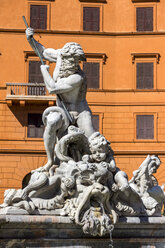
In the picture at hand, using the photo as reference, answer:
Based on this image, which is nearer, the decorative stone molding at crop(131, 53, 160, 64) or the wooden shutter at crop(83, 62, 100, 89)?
the decorative stone molding at crop(131, 53, 160, 64)

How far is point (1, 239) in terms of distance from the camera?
24.8 feet

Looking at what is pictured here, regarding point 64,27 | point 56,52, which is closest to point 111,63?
point 64,27

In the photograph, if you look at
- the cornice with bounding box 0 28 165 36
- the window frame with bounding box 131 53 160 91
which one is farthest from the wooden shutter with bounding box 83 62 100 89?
the window frame with bounding box 131 53 160 91

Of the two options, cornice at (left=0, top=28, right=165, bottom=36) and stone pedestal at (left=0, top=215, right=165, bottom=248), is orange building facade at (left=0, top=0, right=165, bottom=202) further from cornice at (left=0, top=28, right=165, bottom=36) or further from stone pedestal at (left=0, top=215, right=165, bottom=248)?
stone pedestal at (left=0, top=215, right=165, bottom=248)

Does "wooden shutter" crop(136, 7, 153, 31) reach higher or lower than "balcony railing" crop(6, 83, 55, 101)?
higher

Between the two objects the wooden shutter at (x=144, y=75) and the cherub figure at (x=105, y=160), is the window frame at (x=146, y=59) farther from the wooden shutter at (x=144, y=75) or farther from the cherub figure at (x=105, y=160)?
the cherub figure at (x=105, y=160)

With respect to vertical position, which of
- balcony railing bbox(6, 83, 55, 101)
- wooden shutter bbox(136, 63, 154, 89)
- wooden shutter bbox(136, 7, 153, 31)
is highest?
wooden shutter bbox(136, 7, 153, 31)

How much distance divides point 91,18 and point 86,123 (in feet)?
86.9

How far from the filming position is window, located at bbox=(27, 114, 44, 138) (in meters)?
32.4

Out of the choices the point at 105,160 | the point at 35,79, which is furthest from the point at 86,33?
the point at 105,160

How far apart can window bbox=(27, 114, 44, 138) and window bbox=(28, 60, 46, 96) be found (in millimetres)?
1369

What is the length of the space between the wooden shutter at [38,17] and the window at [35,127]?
5.78 metres

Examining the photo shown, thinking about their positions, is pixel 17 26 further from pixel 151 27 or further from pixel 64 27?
→ pixel 151 27

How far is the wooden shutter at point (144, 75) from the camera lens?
33.6 metres
